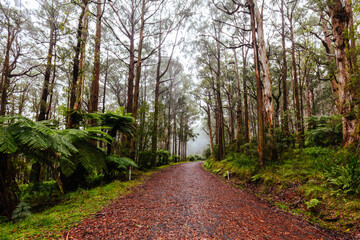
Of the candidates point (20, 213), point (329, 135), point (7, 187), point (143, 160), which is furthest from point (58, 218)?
point (329, 135)

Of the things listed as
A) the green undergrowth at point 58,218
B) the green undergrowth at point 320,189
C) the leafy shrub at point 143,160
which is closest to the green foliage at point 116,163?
the green undergrowth at point 58,218

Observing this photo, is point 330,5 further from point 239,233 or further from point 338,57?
point 239,233

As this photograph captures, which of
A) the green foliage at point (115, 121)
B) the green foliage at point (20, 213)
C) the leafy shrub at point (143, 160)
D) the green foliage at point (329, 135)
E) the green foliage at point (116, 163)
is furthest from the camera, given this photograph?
the leafy shrub at point (143, 160)

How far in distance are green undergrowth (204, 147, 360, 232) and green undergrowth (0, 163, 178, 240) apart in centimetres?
385

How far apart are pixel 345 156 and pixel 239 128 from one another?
333 inches

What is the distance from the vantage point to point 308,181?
365 centimetres

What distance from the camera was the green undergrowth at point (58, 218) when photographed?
178 cm

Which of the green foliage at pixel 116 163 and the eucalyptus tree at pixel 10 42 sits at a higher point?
the eucalyptus tree at pixel 10 42

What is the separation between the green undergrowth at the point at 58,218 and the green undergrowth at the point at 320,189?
3855 mm

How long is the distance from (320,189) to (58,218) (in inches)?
185

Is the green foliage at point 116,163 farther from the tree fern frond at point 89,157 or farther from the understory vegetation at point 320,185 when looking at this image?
the understory vegetation at point 320,185

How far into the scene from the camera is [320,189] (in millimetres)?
3244

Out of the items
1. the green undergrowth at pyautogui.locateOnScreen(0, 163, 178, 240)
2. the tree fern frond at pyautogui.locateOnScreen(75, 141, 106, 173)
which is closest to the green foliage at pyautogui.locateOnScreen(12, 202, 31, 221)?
the green undergrowth at pyautogui.locateOnScreen(0, 163, 178, 240)

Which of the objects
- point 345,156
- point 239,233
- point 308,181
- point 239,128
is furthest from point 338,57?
point 239,128
